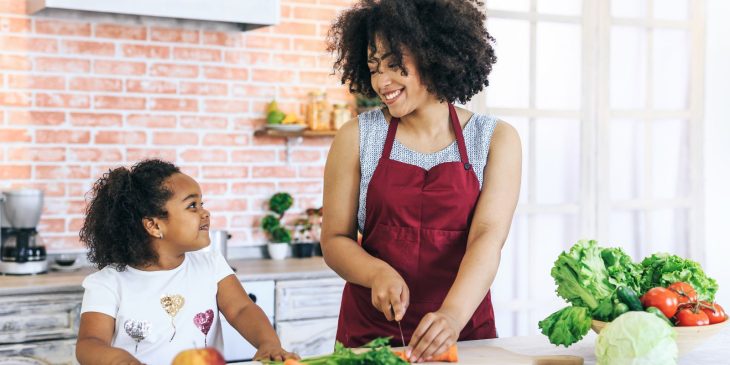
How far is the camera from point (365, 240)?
7.64 feet

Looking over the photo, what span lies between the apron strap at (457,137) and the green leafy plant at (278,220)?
1.93m

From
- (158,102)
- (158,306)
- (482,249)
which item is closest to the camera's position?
(482,249)

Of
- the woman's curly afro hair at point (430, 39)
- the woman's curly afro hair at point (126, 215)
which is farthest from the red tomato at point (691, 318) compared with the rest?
the woman's curly afro hair at point (126, 215)

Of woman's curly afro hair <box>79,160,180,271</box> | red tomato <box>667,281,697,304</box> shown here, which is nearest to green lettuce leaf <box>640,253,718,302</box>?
red tomato <box>667,281,697,304</box>

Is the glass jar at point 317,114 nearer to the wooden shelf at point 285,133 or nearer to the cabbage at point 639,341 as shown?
the wooden shelf at point 285,133

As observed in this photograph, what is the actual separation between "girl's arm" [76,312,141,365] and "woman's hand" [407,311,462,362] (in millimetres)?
622

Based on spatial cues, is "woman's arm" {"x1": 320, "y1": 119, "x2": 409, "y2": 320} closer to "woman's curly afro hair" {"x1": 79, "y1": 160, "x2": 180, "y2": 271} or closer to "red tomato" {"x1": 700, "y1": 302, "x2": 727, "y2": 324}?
"woman's curly afro hair" {"x1": 79, "y1": 160, "x2": 180, "y2": 271}

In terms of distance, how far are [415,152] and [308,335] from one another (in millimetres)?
1651

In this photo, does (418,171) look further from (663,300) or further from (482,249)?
(663,300)

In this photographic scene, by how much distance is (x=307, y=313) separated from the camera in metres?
3.76

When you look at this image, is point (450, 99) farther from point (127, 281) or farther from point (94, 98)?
point (94, 98)

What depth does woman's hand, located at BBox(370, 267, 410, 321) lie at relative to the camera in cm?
197

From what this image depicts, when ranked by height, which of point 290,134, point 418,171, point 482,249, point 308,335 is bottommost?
point 308,335

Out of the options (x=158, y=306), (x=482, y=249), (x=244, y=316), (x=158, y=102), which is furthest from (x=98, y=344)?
(x=158, y=102)
